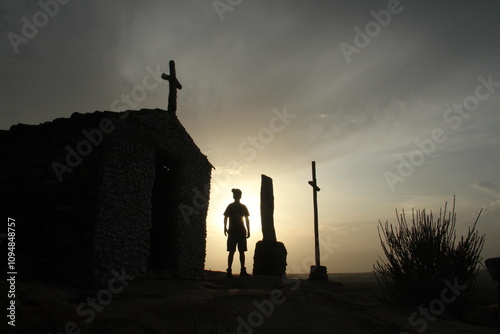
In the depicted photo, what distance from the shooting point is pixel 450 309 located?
5.54m

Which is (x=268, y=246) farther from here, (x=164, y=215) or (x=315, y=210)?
(x=164, y=215)

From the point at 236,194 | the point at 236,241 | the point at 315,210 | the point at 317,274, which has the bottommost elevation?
the point at 317,274

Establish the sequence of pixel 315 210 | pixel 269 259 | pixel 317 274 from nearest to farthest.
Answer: pixel 269 259
pixel 317 274
pixel 315 210

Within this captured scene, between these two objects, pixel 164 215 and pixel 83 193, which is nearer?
pixel 83 193

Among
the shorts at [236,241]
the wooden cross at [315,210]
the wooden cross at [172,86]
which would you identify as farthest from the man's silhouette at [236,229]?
the wooden cross at [315,210]

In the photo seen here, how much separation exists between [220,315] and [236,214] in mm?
4765

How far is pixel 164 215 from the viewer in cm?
964

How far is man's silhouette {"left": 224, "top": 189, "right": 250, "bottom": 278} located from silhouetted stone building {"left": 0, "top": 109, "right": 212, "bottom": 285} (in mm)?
1305

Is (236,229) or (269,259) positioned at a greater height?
(236,229)

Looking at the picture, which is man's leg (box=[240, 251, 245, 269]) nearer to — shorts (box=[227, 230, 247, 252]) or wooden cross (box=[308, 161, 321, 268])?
shorts (box=[227, 230, 247, 252])

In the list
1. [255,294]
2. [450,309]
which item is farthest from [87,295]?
[450,309]

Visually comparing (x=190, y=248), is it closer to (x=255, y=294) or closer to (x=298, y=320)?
(x=255, y=294)

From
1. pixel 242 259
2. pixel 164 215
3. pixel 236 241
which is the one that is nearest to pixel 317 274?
pixel 242 259

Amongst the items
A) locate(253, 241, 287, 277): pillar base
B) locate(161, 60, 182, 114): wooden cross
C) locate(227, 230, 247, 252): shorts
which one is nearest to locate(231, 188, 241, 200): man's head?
locate(227, 230, 247, 252): shorts
